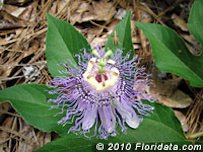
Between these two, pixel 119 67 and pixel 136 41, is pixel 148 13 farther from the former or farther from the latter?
pixel 119 67

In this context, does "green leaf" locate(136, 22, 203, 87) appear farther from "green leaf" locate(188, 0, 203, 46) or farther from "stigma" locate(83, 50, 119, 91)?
"stigma" locate(83, 50, 119, 91)

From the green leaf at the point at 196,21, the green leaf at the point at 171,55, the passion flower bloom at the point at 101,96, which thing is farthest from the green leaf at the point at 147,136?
the green leaf at the point at 196,21

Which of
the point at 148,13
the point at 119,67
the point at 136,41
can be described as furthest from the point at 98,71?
the point at 148,13

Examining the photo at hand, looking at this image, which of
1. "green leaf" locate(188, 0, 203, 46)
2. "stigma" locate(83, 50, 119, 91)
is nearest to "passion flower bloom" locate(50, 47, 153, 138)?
"stigma" locate(83, 50, 119, 91)

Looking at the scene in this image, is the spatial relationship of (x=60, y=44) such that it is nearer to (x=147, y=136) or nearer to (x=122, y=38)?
(x=122, y=38)

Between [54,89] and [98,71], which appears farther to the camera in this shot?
[54,89]
